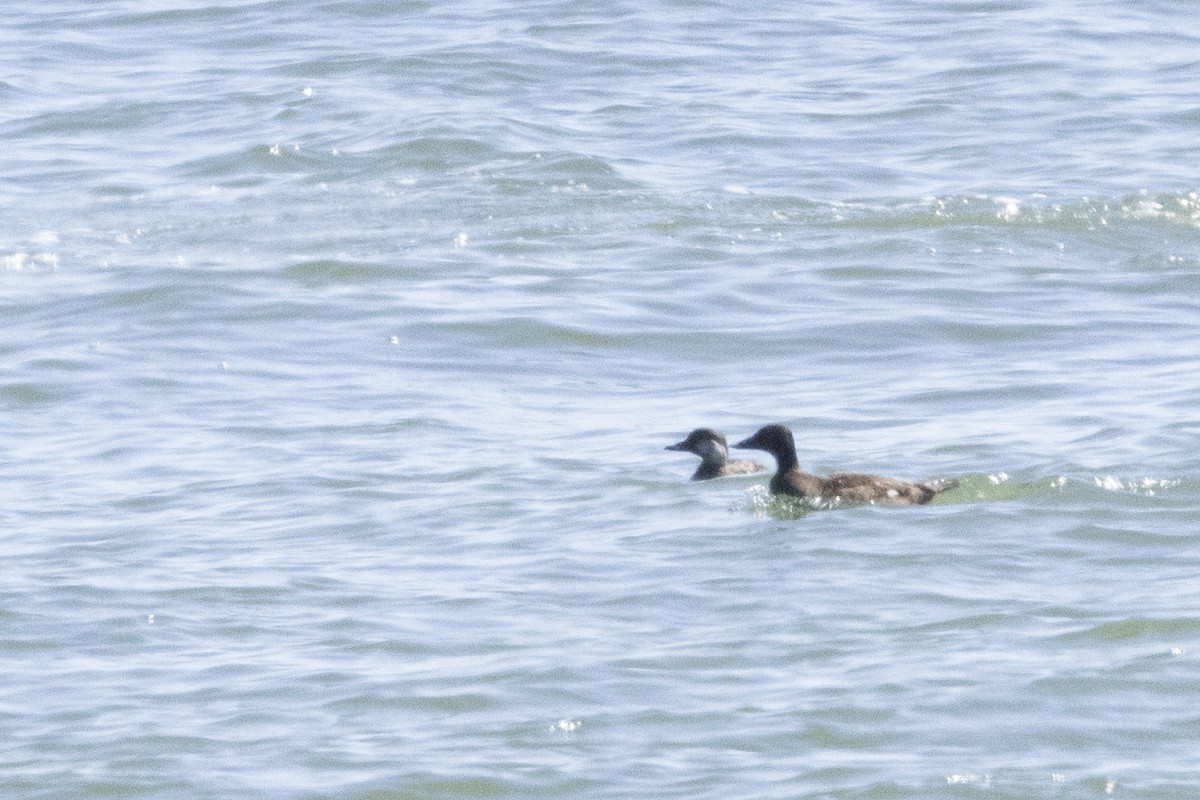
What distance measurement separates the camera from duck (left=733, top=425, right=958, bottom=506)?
35.0ft

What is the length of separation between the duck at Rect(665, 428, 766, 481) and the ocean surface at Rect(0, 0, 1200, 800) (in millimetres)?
115

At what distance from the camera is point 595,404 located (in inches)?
505

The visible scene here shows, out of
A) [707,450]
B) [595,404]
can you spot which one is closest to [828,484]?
[707,450]

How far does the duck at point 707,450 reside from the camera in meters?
11.6

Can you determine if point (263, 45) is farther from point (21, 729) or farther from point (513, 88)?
point (21, 729)

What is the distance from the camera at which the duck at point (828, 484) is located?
10.7 metres

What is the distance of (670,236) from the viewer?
16562mm

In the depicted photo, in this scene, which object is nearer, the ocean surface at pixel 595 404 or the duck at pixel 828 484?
the ocean surface at pixel 595 404

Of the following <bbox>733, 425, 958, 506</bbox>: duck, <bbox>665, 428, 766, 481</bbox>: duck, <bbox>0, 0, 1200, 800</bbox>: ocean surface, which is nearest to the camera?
<bbox>0, 0, 1200, 800</bbox>: ocean surface

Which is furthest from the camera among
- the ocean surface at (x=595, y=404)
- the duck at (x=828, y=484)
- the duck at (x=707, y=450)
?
the duck at (x=707, y=450)

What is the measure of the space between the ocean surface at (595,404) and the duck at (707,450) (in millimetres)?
115

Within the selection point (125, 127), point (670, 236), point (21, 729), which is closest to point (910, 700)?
point (21, 729)

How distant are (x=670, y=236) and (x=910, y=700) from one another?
878 centimetres

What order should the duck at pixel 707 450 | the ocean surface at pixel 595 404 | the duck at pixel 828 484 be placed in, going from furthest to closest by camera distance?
the duck at pixel 707 450, the duck at pixel 828 484, the ocean surface at pixel 595 404
